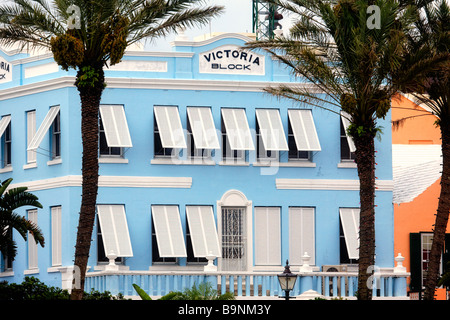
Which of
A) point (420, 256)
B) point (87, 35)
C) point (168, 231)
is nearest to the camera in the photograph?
point (87, 35)

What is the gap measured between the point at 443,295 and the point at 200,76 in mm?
11719

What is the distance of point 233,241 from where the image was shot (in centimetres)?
4325

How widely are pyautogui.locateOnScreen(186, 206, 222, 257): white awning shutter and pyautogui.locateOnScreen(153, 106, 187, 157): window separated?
6.80ft

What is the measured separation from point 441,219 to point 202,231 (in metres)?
9.32

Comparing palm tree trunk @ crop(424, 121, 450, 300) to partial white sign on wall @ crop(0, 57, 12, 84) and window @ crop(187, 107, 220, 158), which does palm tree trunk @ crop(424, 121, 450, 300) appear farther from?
partial white sign on wall @ crop(0, 57, 12, 84)

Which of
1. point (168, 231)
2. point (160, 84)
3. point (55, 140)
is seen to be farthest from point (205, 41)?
point (168, 231)

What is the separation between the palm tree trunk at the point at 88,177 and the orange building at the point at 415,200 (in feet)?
48.1

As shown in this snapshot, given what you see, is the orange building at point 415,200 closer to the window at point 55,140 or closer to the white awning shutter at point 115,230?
the white awning shutter at point 115,230

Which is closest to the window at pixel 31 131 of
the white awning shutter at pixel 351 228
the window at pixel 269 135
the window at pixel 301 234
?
the window at pixel 269 135

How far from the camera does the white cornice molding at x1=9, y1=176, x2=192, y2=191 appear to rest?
42.2 meters

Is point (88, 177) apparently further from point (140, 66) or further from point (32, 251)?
point (32, 251)
